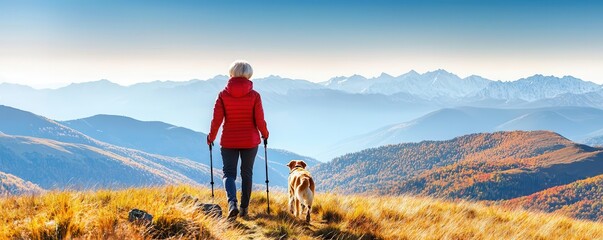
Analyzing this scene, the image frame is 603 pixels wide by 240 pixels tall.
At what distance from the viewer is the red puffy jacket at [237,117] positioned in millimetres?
9375

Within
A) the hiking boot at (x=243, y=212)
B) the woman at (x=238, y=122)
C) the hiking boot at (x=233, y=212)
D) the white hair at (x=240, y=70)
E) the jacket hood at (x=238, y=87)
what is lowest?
the hiking boot at (x=243, y=212)

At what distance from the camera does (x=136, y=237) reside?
5590 millimetres

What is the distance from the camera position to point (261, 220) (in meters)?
9.02

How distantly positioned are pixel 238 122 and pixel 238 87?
0.76m

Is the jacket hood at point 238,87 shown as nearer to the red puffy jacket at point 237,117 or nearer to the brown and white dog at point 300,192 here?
the red puffy jacket at point 237,117

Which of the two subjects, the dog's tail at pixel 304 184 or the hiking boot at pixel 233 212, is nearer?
the hiking boot at pixel 233 212

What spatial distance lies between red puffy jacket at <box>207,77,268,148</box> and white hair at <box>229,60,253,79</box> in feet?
0.29

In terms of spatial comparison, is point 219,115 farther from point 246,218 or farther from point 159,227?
point 159,227

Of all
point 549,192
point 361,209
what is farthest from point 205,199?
point 549,192

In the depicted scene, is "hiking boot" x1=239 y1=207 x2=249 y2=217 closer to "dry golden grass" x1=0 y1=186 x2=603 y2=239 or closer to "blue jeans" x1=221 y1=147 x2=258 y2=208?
"blue jeans" x1=221 y1=147 x2=258 y2=208

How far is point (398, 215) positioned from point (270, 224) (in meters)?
3.38

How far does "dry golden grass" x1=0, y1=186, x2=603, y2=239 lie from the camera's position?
605 cm

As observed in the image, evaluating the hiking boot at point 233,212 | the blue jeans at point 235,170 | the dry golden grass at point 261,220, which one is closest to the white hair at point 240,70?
the blue jeans at point 235,170

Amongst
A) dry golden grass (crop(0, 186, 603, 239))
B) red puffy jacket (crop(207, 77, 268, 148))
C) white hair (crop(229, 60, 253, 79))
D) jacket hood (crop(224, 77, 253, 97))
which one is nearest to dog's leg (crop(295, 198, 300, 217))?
dry golden grass (crop(0, 186, 603, 239))
